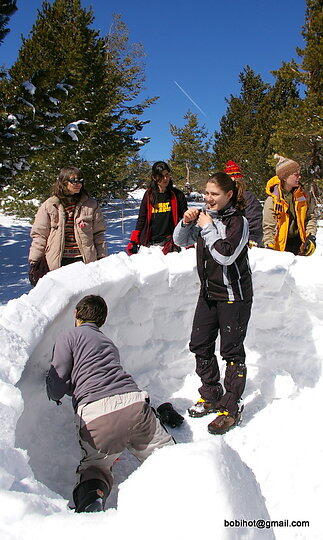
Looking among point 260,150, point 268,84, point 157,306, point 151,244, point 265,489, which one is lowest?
point 265,489

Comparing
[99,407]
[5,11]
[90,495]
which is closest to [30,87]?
[5,11]

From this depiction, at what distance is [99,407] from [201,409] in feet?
3.65

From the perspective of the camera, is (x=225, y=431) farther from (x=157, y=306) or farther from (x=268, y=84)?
(x=268, y=84)

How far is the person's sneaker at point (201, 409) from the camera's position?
282 centimetres

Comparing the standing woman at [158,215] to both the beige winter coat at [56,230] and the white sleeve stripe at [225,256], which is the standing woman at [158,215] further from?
the white sleeve stripe at [225,256]

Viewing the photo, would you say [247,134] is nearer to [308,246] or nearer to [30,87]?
[30,87]

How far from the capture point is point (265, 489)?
2.17m

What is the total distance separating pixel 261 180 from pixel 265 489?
1719 cm

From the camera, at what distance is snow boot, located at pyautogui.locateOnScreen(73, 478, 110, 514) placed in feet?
5.74

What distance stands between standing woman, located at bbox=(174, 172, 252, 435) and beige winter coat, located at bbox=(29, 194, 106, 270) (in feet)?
3.07

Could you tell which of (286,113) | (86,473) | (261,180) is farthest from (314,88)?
(86,473)

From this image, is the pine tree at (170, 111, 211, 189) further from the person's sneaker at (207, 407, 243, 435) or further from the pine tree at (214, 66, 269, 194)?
the person's sneaker at (207, 407, 243, 435)

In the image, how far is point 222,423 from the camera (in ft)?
8.50

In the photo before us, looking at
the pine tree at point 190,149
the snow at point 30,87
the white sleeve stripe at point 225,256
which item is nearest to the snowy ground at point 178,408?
the white sleeve stripe at point 225,256
